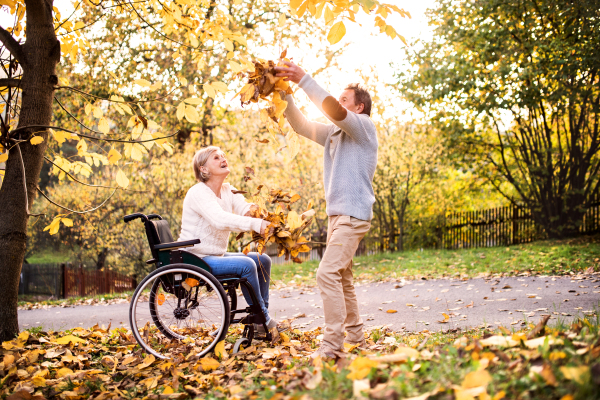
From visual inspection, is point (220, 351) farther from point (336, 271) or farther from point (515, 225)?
point (515, 225)

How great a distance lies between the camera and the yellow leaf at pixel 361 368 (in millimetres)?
1812

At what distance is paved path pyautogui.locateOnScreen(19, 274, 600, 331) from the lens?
4.23 meters

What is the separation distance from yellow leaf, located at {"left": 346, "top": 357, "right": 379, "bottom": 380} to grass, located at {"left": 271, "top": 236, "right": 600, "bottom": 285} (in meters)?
6.15

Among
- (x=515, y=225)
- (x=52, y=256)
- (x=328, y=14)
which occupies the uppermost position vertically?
(x=328, y=14)

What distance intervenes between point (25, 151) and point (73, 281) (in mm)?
10625

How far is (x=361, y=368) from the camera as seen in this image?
6.25 feet

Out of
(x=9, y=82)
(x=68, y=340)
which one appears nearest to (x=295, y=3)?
(x=9, y=82)

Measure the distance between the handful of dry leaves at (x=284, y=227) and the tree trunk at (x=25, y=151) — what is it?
6.73ft

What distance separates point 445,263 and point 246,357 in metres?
7.42

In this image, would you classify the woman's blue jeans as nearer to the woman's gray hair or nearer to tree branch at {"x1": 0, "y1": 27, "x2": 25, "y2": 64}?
the woman's gray hair

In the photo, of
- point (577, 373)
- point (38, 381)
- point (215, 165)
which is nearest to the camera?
point (577, 373)

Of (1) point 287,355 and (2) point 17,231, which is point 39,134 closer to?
(2) point 17,231

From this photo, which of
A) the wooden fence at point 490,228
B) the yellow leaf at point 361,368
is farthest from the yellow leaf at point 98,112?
the wooden fence at point 490,228

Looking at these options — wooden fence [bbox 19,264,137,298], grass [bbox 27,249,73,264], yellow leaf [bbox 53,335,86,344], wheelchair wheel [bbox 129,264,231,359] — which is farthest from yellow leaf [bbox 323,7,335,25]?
grass [bbox 27,249,73,264]
